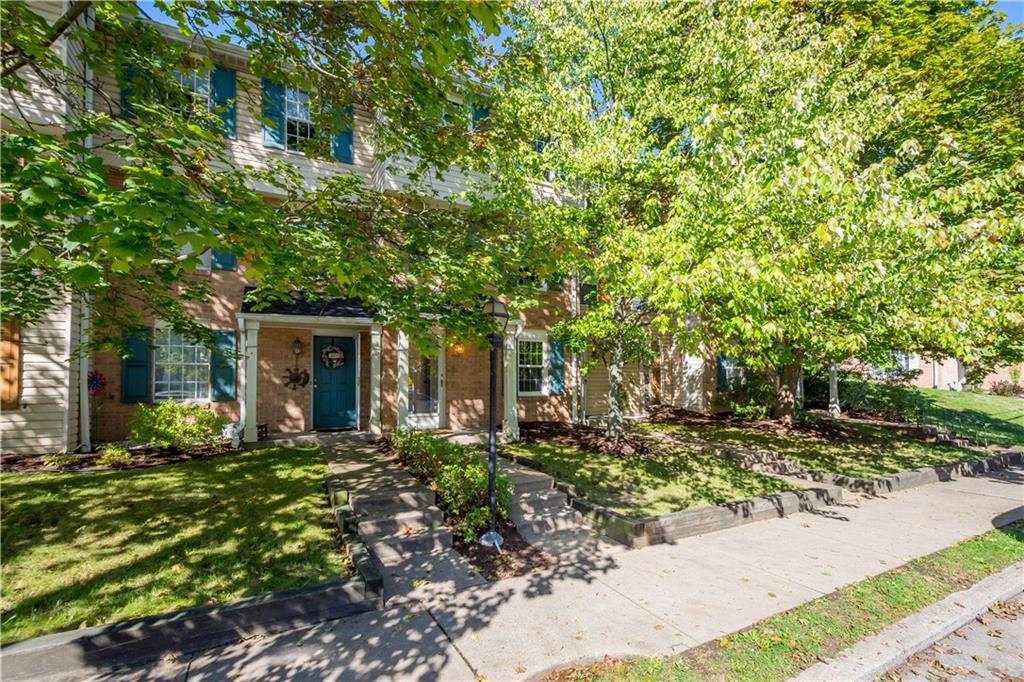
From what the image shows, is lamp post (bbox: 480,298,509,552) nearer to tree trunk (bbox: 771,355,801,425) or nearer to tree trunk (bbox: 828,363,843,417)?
tree trunk (bbox: 771,355,801,425)

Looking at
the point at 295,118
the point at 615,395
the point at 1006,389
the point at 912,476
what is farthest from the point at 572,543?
the point at 1006,389

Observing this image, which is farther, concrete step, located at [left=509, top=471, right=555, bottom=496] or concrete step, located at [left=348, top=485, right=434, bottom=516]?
concrete step, located at [left=509, top=471, right=555, bottom=496]

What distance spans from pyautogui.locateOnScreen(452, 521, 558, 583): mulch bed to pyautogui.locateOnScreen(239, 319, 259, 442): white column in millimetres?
6690

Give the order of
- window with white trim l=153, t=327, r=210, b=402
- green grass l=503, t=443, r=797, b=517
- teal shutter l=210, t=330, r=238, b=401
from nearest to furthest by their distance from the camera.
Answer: green grass l=503, t=443, r=797, b=517 < window with white trim l=153, t=327, r=210, b=402 < teal shutter l=210, t=330, r=238, b=401

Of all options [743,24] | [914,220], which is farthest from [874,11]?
[914,220]

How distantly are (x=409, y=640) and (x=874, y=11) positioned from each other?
645 inches

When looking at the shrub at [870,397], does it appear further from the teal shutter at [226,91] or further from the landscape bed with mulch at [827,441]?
the teal shutter at [226,91]

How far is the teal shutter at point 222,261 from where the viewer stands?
1062cm

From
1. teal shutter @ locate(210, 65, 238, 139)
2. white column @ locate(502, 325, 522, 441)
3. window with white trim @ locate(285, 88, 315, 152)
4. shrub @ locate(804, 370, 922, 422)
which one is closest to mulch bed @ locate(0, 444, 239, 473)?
white column @ locate(502, 325, 522, 441)

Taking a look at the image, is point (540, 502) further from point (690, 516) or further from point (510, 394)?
point (510, 394)

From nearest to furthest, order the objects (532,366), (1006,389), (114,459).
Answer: (114,459) < (532,366) < (1006,389)

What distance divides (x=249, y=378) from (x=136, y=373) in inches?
94.9

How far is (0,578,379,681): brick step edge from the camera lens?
336 cm

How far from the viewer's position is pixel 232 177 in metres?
6.26
